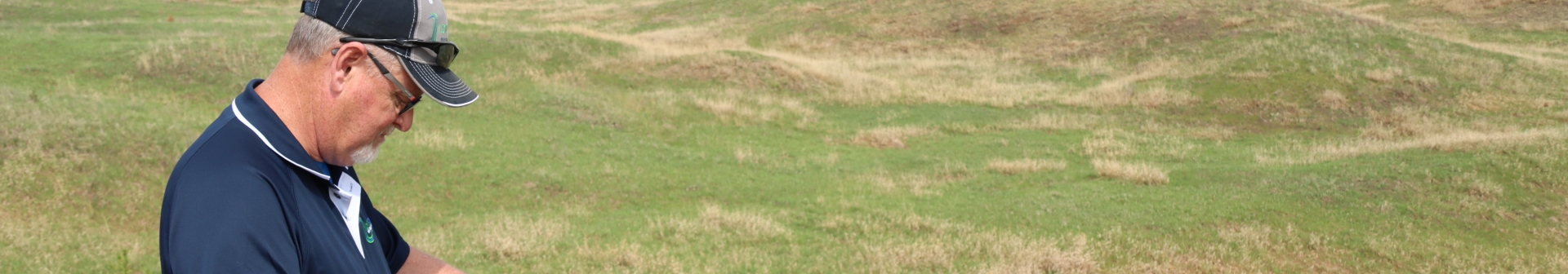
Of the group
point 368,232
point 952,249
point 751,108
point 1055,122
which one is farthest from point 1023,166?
point 368,232

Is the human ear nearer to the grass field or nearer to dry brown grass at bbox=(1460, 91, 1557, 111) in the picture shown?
the grass field

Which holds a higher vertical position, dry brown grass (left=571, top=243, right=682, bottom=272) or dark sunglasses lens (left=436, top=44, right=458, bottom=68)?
dark sunglasses lens (left=436, top=44, right=458, bottom=68)

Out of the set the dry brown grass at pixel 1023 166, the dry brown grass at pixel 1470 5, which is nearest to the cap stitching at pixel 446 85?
the dry brown grass at pixel 1023 166

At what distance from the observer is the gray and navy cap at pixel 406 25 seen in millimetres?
2115

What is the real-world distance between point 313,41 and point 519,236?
6.89 metres

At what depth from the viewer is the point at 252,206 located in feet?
5.91

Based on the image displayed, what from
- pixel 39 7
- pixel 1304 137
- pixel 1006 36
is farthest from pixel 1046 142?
pixel 39 7

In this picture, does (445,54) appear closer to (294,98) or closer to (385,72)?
(385,72)

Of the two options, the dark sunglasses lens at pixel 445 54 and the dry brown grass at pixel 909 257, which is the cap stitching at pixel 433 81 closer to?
the dark sunglasses lens at pixel 445 54

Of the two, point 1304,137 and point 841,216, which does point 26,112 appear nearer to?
point 841,216

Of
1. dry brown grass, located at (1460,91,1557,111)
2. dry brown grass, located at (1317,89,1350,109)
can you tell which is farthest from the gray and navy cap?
dry brown grass, located at (1460,91,1557,111)

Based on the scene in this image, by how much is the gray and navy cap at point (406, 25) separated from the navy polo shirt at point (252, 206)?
0.77 feet

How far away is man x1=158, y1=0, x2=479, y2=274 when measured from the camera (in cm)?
177

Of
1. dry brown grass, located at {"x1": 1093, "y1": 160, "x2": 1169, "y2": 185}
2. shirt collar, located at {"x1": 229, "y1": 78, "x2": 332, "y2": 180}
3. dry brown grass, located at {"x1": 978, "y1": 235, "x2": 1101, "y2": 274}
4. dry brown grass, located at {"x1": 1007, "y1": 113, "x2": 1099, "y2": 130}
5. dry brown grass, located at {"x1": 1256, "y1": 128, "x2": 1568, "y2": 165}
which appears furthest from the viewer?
dry brown grass, located at {"x1": 1007, "y1": 113, "x2": 1099, "y2": 130}
